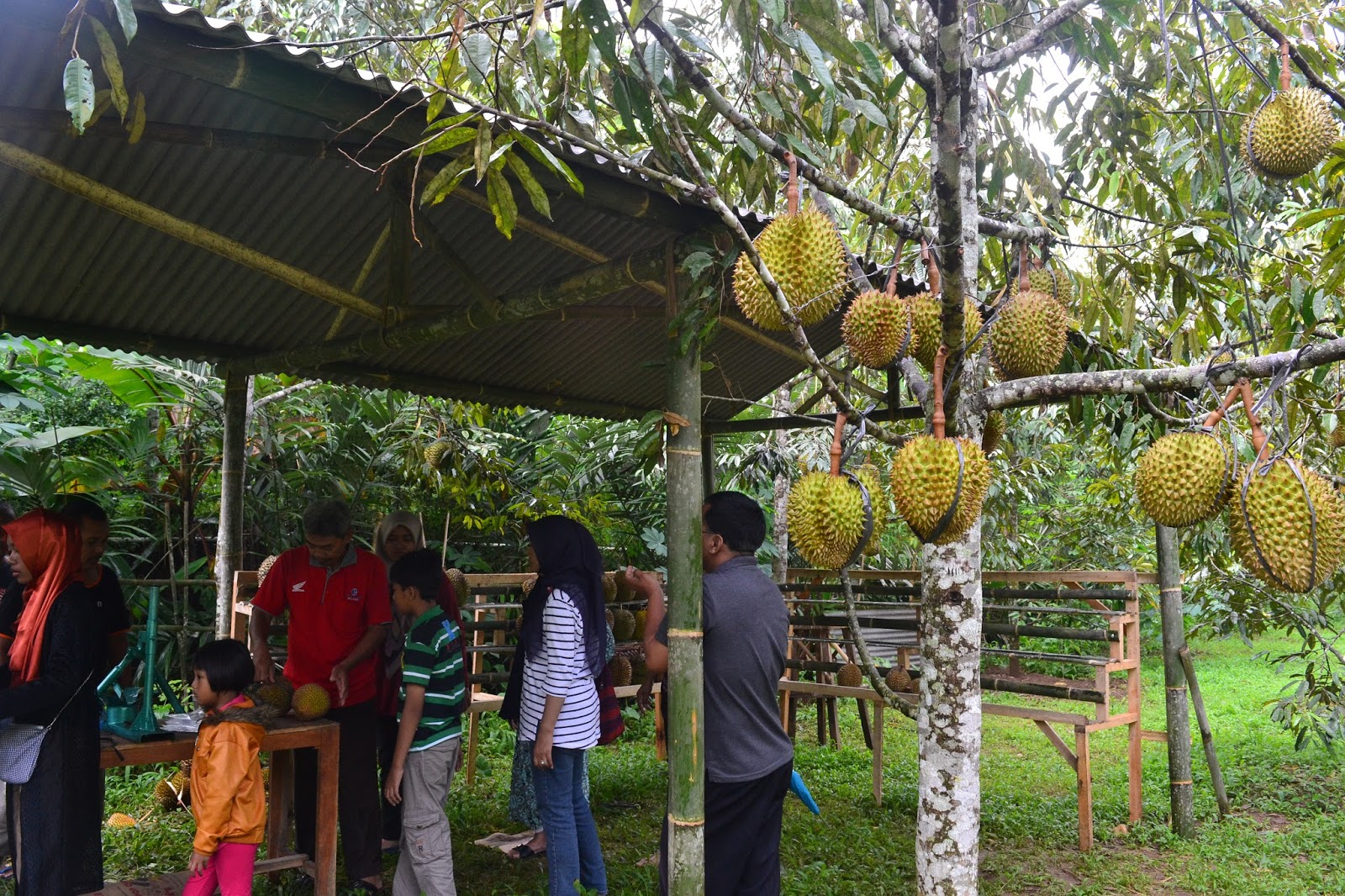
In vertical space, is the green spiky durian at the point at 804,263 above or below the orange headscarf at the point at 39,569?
above

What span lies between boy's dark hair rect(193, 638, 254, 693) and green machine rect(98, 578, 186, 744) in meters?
0.16

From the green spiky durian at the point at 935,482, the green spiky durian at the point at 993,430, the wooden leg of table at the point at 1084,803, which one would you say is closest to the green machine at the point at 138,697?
the green spiky durian at the point at 935,482

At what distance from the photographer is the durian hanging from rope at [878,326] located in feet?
7.16

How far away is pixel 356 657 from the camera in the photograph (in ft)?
13.6

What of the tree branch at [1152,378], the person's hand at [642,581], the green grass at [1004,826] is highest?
the tree branch at [1152,378]

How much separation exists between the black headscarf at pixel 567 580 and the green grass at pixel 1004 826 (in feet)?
4.36

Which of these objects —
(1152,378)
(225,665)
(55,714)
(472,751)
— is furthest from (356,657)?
(1152,378)

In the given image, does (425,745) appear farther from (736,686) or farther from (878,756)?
(878,756)

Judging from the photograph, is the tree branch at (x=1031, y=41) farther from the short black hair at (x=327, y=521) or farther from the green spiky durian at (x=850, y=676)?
the green spiky durian at (x=850, y=676)

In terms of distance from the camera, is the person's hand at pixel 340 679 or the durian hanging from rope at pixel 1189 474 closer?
the durian hanging from rope at pixel 1189 474

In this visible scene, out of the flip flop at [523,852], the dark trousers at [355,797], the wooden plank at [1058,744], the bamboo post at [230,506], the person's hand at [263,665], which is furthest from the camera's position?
the wooden plank at [1058,744]

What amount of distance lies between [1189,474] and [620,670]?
199 inches

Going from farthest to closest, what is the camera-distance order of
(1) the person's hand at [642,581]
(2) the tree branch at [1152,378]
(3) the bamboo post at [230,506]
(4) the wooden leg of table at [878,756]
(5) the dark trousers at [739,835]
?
1. (4) the wooden leg of table at [878,756]
2. (3) the bamboo post at [230,506]
3. (1) the person's hand at [642,581]
4. (5) the dark trousers at [739,835]
5. (2) the tree branch at [1152,378]

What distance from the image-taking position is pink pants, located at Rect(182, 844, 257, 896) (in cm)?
327
